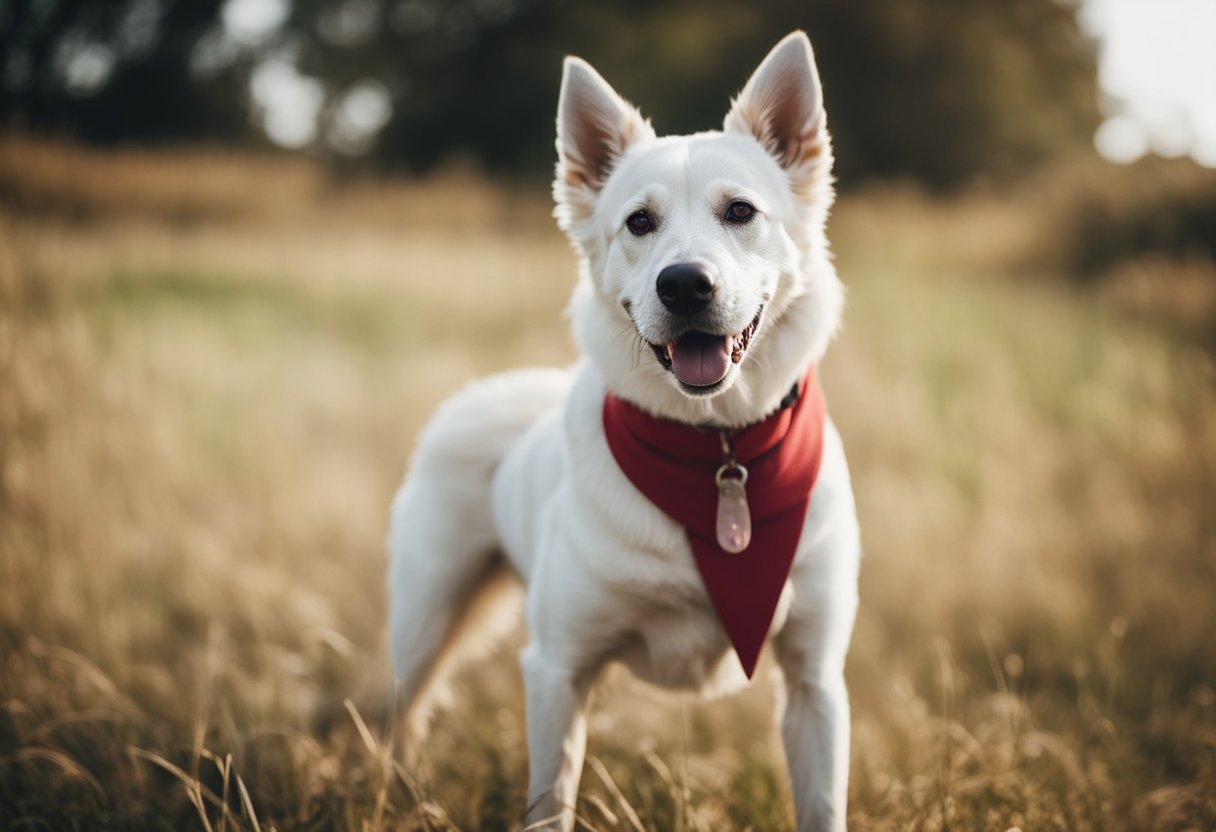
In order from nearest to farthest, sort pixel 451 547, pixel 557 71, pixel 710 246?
pixel 710 246 < pixel 451 547 < pixel 557 71

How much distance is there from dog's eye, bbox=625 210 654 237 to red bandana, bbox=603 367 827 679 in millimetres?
491

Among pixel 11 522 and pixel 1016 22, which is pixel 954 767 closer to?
pixel 11 522

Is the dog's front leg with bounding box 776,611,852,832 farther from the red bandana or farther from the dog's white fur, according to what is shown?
the red bandana

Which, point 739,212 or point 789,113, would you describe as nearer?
point 739,212

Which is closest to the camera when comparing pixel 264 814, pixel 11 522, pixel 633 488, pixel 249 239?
pixel 633 488

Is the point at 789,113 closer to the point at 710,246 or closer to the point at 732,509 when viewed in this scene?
the point at 710,246

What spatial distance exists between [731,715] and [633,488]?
2.04 m

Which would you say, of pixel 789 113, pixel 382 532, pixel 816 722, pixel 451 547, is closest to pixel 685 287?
pixel 789 113

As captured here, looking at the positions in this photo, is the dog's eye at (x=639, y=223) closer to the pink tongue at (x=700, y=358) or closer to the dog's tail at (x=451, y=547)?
the pink tongue at (x=700, y=358)

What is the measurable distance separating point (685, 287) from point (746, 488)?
59 centimetres

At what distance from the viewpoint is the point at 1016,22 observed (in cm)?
1512

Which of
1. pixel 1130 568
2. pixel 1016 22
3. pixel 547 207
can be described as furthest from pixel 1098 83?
pixel 1130 568

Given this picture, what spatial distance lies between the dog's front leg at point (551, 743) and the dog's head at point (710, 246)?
2.66ft

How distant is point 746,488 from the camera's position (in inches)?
91.7
